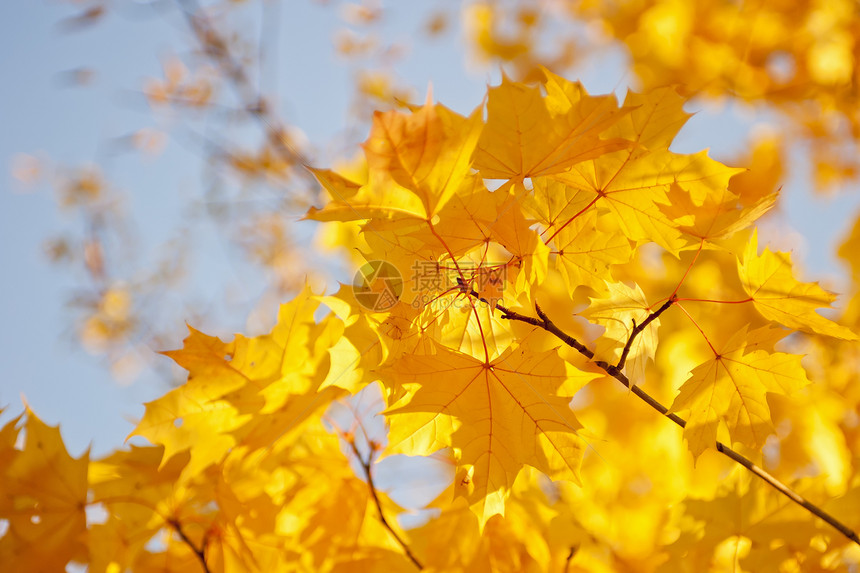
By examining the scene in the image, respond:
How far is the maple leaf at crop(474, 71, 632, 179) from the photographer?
514 mm

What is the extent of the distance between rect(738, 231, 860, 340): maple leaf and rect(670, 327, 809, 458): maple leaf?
3 centimetres

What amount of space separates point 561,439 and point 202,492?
0.62 metres

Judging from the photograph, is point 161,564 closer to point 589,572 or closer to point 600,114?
point 589,572

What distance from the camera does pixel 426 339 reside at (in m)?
0.66

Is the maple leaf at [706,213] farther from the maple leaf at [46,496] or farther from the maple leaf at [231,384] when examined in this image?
the maple leaf at [46,496]

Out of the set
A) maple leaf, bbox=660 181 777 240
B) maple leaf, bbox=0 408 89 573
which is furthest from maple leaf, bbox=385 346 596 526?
maple leaf, bbox=0 408 89 573

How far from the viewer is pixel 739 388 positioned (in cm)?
70

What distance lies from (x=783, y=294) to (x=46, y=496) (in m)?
1.12

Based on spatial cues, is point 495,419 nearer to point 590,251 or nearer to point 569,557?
point 590,251

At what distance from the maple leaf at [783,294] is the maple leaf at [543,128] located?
30 centimetres

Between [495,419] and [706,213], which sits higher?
[706,213]

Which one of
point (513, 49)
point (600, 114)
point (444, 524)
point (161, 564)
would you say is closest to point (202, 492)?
point (161, 564)

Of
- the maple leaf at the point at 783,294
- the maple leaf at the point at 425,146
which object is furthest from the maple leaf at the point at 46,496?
the maple leaf at the point at 783,294

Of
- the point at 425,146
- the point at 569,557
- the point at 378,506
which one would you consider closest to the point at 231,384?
the point at 378,506
